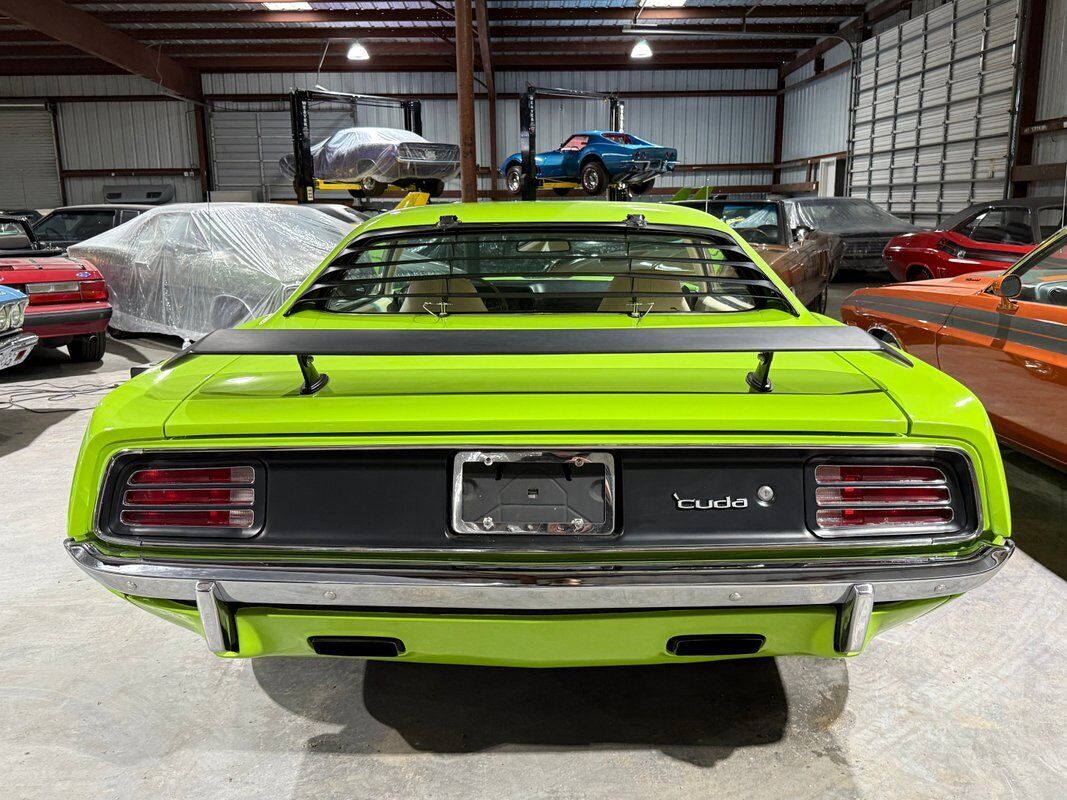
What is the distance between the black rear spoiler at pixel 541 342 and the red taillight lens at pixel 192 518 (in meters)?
0.29

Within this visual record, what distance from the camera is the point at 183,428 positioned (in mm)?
1547

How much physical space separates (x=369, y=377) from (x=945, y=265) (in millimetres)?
8117

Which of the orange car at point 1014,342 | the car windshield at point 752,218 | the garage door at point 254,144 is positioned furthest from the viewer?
the garage door at point 254,144

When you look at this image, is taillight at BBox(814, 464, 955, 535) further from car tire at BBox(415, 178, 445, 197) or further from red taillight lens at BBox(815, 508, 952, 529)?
car tire at BBox(415, 178, 445, 197)

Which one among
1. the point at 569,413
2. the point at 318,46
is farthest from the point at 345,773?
the point at 318,46

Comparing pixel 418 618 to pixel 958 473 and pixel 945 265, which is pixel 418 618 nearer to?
pixel 958 473

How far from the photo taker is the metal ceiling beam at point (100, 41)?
13.3 meters

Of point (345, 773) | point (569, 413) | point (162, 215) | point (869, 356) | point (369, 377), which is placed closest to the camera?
point (569, 413)

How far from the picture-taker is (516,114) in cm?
2183

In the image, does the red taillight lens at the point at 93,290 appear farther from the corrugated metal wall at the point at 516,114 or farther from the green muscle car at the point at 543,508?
the corrugated metal wall at the point at 516,114

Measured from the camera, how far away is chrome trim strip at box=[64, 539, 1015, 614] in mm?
1471

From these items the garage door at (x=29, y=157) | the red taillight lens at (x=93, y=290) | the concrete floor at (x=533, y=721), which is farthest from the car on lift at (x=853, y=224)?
the garage door at (x=29, y=157)

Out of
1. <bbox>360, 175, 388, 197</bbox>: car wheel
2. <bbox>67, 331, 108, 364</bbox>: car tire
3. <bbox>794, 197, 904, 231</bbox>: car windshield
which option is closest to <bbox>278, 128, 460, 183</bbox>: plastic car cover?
<bbox>360, 175, 388, 197</bbox>: car wheel

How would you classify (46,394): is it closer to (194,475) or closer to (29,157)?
(194,475)
